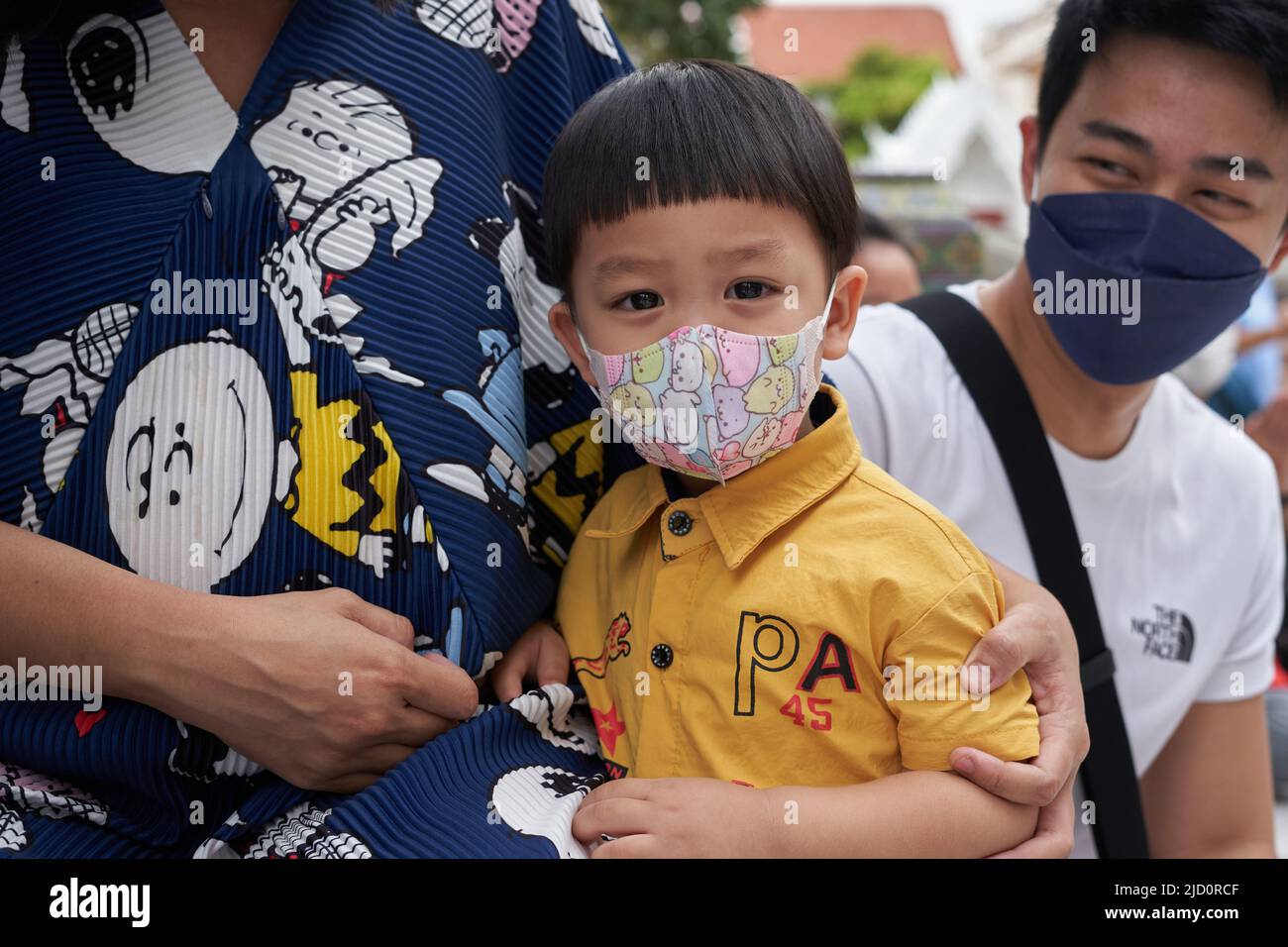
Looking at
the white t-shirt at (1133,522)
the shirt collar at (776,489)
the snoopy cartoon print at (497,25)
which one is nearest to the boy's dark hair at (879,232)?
the white t-shirt at (1133,522)

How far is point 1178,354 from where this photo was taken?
228 centimetres

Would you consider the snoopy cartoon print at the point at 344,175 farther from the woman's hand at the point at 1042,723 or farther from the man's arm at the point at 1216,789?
the man's arm at the point at 1216,789

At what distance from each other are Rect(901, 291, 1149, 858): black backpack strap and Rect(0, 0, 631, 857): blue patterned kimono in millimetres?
1015

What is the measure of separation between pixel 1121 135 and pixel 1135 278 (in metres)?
0.26

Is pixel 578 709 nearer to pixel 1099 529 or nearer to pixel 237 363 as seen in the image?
pixel 237 363

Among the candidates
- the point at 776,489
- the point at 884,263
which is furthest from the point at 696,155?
the point at 884,263

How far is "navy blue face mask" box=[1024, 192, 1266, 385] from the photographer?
2.18 meters

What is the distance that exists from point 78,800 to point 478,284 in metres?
0.84

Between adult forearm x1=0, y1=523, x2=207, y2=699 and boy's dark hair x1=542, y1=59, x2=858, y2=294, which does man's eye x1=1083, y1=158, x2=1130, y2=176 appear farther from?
adult forearm x1=0, y1=523, x2=207, y2=699

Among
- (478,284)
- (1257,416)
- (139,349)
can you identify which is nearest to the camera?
(139,349)

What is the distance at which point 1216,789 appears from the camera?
2.48m

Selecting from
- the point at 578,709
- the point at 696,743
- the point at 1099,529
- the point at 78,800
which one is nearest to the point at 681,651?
the point at 696,743

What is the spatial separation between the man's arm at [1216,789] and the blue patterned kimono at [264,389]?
1.44 metres

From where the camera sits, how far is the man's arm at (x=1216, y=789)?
2.44 metres
